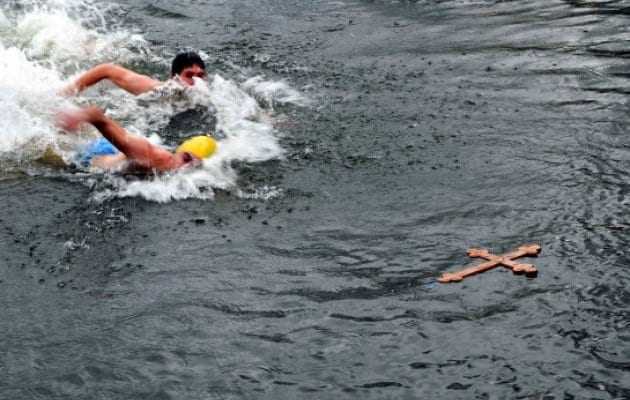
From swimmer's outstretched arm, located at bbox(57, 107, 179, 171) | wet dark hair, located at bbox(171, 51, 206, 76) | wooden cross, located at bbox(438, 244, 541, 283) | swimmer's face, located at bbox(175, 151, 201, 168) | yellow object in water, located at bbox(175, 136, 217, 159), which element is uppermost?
wet dark hair, located at bbox(171, 51, 206, 76)

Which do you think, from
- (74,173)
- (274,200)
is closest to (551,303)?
(274,200)

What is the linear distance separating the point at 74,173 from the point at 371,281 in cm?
309

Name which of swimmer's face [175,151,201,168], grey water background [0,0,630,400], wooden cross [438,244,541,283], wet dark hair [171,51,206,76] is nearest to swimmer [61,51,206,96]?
wet dark hair [171,51,206,76]

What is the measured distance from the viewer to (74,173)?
7156 millimetres

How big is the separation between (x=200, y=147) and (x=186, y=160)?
0.22 meters

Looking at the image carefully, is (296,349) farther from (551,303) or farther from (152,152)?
(152,152)

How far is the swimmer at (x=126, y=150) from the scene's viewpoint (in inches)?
254

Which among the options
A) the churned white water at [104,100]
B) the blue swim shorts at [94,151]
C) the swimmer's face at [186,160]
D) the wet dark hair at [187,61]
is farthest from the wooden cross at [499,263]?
the wet dark hair at [187,61]

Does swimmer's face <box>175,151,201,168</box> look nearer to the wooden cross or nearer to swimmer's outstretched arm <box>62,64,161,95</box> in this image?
swimmer's outstretched arm <box>62,64,161,95</box>

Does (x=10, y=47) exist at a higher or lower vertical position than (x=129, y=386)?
higher

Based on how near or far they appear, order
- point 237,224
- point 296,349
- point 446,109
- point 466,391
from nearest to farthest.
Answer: point 466,391
point 296,349
point 237,224
point 446,109

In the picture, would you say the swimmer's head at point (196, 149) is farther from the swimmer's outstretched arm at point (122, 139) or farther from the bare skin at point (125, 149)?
the swimmer's outstretched arm at point (122, 139)

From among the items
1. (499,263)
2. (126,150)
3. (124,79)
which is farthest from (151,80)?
(499,263)

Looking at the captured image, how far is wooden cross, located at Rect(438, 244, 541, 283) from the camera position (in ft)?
17.9
